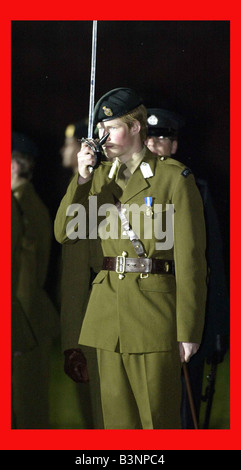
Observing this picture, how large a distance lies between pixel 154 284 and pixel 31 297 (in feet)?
3.26

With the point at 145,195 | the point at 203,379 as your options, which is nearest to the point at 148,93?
the point at 145,195

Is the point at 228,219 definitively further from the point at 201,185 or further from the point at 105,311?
the point at 105,311

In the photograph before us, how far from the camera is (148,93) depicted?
15.2 ft

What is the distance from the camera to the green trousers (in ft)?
12.6

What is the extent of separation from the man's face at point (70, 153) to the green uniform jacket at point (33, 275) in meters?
0.27

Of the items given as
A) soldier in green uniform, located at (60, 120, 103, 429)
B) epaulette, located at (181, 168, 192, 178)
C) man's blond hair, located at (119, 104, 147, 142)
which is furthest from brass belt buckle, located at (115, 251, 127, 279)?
man's blond hair, located at (119, 104, 147, 142)

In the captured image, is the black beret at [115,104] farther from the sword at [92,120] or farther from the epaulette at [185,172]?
the epaulette at [185,172]

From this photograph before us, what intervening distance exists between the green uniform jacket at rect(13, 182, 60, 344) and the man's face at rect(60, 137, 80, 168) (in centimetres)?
27

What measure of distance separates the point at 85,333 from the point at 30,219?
35.2 inches

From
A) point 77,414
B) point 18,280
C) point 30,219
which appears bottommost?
point 77,414

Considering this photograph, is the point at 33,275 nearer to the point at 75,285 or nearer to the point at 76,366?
the point at 75,285

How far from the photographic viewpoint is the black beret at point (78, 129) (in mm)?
4398

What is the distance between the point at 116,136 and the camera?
393 centimetres

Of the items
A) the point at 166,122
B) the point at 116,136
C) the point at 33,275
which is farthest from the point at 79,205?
the point at 166,122
